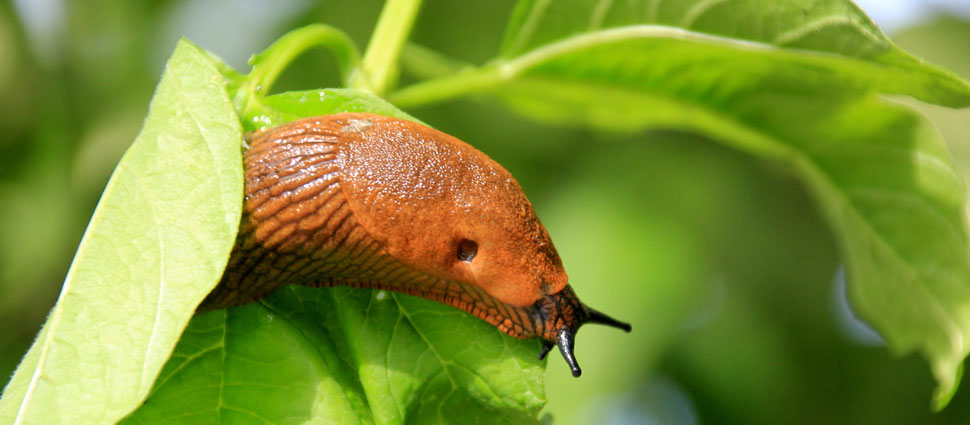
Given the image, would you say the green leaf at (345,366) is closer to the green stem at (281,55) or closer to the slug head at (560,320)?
the slug head at (560,320)

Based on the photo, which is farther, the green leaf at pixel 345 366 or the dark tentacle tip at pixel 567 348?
the dark tentacle tip at pixel 567 348

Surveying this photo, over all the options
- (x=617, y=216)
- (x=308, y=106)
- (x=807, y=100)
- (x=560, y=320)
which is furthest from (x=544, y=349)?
(x=617, y=216)

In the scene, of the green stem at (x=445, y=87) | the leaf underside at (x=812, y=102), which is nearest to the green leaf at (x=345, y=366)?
the green stem at (x=445, y=87)

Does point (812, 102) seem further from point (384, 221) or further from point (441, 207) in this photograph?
point (384, 221)

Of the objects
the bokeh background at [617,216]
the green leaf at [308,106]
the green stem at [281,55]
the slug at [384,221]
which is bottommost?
the bokeh background at [617,216]

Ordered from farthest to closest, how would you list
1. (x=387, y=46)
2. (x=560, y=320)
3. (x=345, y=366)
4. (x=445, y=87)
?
(x=445, y=87) < (x=387, y=46) < (x=560, y=320) < (x=345, y=366)

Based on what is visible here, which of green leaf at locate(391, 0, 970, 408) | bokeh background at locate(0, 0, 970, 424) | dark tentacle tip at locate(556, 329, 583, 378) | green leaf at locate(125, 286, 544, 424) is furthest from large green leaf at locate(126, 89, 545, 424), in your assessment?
bokeh background at locate(0, 0, 970, 424)
